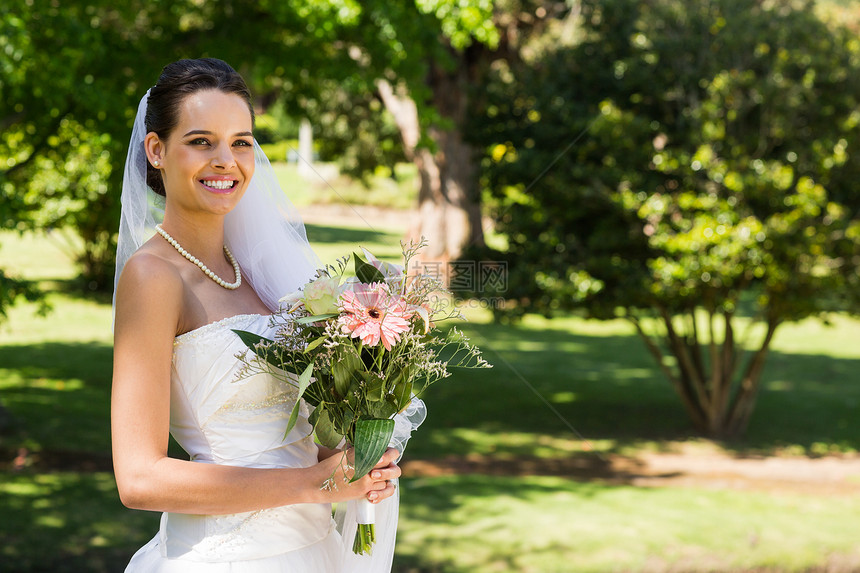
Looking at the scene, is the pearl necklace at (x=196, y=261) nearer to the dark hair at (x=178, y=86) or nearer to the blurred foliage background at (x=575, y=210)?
the dark hair at (x=178, y=86)

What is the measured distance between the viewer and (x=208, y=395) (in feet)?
7.20

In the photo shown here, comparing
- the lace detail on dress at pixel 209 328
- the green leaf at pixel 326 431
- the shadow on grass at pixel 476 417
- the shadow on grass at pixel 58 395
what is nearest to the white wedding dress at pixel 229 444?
the lace detail on dress at pixel 209 328

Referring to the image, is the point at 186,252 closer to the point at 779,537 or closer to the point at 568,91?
the point at 779,537

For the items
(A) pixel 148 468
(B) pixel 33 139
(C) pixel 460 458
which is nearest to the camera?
(A) pixel 148 468

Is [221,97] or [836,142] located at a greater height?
[836,142]

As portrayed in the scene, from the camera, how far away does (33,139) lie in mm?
8500

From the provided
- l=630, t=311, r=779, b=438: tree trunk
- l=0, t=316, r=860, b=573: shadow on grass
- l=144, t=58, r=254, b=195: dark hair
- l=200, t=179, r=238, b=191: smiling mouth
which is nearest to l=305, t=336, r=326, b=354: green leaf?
l=200, t=179, r=238, b=191: smiling mouth

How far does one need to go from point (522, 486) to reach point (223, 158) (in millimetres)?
7074

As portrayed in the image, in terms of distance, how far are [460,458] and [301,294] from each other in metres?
8.09

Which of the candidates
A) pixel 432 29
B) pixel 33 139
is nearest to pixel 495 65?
pixel 432 29

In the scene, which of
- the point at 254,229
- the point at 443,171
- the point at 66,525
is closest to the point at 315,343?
the point at 254,229

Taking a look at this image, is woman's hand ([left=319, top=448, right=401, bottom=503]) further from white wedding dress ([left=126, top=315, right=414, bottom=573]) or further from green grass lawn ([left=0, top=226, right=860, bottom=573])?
green grass lawn ([left=0, top=226, right=860, bottom=573])

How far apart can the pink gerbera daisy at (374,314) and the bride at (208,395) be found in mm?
285

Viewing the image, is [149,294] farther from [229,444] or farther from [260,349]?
[229,444]
